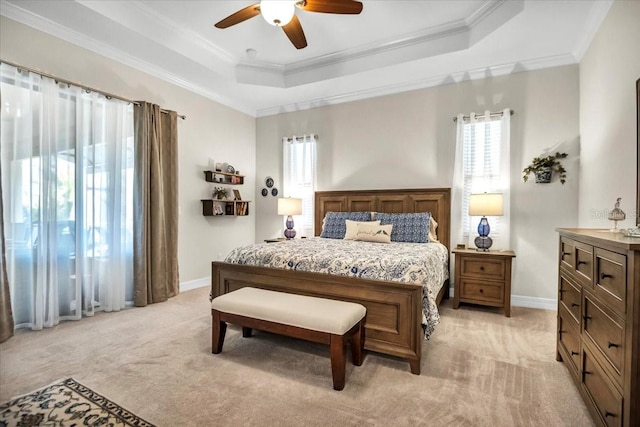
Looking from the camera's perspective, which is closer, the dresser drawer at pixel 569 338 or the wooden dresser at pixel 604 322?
the wooden dresser at pixel 604 322

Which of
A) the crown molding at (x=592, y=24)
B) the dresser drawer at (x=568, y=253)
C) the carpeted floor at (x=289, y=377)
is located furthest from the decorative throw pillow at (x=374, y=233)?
the crown molding at (x=592, y=24)

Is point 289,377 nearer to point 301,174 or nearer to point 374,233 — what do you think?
point 374,233

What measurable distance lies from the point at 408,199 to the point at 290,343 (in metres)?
2.60

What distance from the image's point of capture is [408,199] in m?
4.30

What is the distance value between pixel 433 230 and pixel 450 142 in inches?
47.2

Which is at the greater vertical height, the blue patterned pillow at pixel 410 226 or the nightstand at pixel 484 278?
the blue patterned pillow at pixel 410 226

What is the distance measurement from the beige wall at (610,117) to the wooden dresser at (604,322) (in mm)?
818

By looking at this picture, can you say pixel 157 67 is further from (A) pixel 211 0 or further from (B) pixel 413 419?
(B) pixel 413 419

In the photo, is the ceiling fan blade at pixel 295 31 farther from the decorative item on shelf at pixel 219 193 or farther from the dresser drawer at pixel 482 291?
the dresser drawer at pixel 482 291

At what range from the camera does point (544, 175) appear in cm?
354

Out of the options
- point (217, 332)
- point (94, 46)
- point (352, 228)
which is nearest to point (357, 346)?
point (217, 332)

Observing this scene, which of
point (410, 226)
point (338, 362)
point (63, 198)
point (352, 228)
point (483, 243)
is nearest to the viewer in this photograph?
point (338, 362)

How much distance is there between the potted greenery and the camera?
11.6 feet

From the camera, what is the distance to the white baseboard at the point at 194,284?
4.33m
